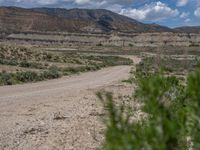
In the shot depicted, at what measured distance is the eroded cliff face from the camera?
15012cm

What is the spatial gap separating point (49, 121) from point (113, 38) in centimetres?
14778

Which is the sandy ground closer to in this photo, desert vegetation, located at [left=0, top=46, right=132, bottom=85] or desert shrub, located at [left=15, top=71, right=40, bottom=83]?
desert vegetation, located at [left=0, top=46, right=132, bottom=85]

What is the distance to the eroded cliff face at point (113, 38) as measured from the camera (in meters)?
150

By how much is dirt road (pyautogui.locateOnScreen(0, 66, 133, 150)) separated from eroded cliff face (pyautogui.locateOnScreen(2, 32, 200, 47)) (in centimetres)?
12875

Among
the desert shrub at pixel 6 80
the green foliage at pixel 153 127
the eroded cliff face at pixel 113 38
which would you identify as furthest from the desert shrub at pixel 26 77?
the eroded cliff face at pixel 113 38

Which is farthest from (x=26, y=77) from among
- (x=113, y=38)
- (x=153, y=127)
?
(x=113, y=38)

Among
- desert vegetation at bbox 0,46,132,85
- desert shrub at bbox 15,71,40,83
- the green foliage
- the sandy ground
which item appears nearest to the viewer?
the green foliage

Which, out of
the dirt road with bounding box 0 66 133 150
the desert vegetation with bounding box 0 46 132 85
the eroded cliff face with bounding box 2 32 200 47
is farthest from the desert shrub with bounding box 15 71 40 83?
the eroded cliff face with bounding box 2 32 200 47

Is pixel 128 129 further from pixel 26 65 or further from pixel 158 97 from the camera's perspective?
pixel 26 65

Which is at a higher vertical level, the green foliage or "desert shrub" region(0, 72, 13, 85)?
the green foliage

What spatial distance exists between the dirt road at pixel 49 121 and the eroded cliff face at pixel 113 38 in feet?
422

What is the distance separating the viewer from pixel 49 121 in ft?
43.4

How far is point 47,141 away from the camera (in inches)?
414

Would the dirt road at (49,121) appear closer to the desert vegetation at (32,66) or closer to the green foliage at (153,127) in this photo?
the green foliage at (153,127)
